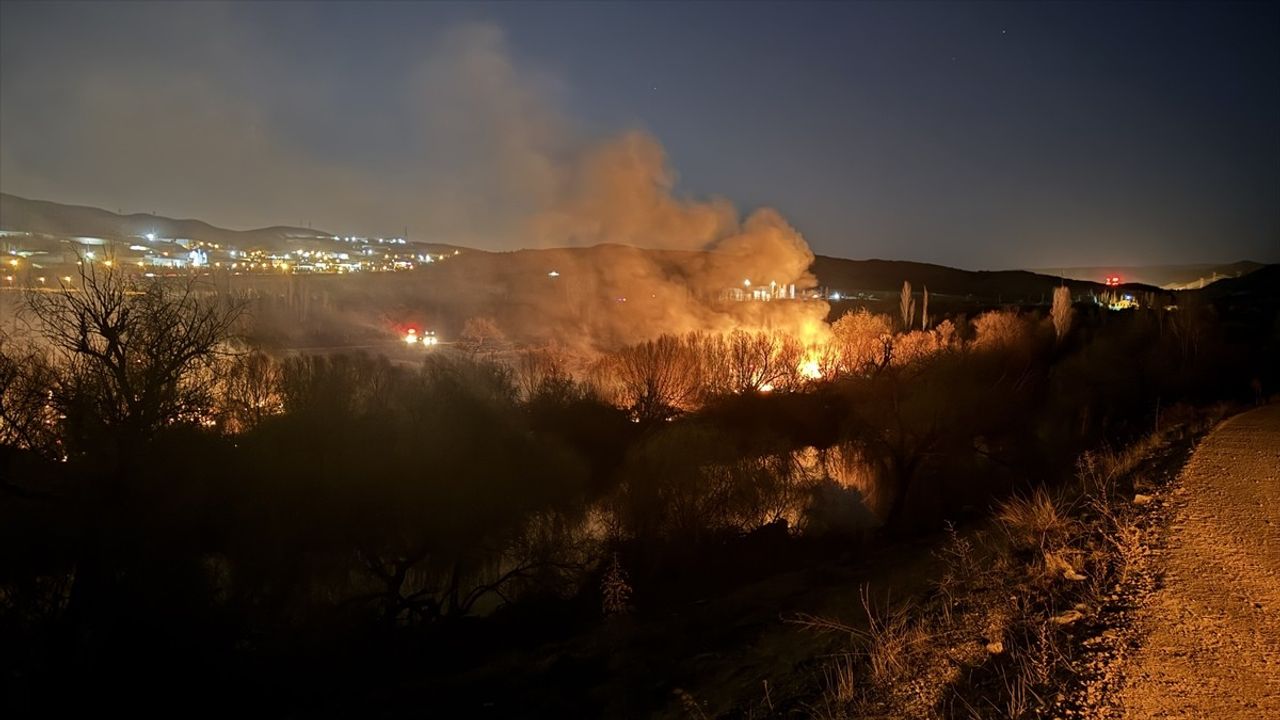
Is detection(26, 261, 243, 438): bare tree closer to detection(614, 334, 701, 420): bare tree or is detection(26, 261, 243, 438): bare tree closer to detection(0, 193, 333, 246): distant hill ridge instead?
detection(614, 334, 701, 420): bare tree

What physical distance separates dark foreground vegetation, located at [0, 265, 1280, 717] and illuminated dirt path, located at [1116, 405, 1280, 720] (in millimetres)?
889

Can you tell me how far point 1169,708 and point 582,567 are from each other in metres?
14.8

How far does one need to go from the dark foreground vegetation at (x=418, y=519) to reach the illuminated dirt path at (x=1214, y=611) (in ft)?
2.92

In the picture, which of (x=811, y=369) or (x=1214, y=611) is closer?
(x=1214, y=611)

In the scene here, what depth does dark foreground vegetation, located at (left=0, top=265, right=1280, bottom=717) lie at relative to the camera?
1284 centimetres

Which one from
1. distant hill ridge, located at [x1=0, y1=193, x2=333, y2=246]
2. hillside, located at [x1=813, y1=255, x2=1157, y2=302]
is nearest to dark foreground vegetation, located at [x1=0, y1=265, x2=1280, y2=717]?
distant hill ridge, located at [x1=0, y1=193, x2=333, y2=246]

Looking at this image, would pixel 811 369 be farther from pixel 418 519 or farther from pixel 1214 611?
pixel 1214 611

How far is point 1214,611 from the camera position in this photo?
225 inches

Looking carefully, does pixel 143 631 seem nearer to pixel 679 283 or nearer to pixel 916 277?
pixel 679 283

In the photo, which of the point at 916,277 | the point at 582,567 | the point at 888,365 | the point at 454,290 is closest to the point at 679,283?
the point at 888,365

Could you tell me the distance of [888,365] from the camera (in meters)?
30.4

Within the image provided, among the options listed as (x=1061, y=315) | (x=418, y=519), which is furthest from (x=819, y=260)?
(x=418, y=519)

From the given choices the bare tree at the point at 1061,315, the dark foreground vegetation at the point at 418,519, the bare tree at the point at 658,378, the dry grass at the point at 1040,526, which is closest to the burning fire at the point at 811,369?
the bare tree at the point at 658,378

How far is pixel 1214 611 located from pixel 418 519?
50.8 ft
